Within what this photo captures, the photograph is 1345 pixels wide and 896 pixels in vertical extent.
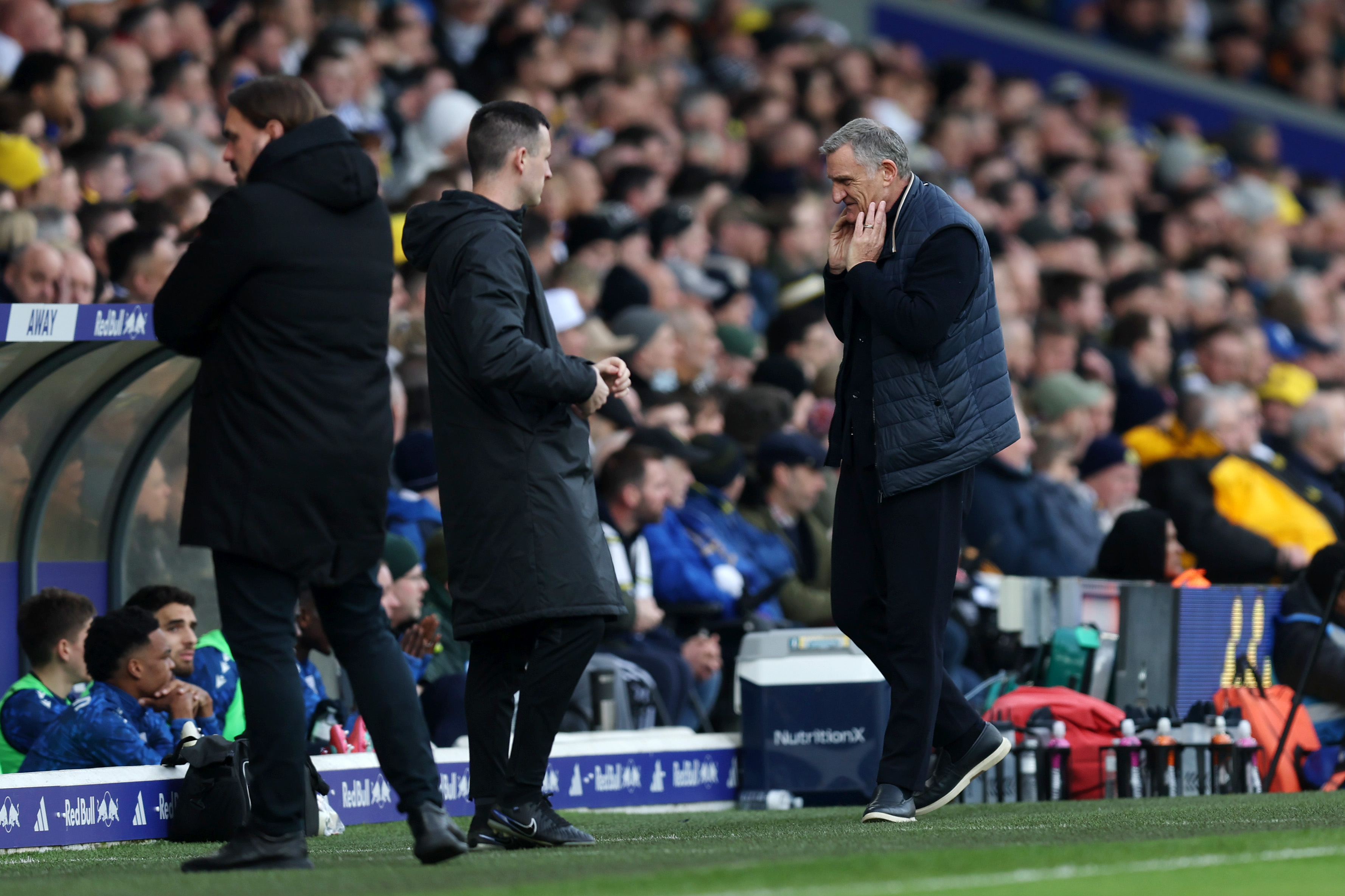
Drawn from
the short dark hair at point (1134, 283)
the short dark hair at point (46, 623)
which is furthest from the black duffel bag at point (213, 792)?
the short dark hair at point (1134, 283)

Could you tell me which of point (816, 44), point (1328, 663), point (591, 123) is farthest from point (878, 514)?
point (816, 44)

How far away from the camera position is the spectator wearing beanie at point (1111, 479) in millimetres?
11836

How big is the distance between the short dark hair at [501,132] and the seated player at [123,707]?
2.30 metres

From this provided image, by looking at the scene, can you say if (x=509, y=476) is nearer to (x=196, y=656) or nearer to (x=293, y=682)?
(x=293, y=682)

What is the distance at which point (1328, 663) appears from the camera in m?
9.02

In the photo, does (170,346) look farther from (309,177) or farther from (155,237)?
(155,237)

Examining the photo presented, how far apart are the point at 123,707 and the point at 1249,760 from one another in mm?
4434

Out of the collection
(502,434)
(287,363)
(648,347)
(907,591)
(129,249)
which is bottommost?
(907,591)

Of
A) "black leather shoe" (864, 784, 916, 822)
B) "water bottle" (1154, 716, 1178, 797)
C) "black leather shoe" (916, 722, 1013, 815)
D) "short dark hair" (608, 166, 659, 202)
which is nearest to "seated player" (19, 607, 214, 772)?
"black leather shoe" (864, 784, 916, 822)

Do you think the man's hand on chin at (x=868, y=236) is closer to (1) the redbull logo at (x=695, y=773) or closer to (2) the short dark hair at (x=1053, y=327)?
(1) the redbull logo at (x=695, y=773)

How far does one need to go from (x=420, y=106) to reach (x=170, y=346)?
29.7 feet

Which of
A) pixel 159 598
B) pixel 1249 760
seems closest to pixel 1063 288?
pixel 1249 760

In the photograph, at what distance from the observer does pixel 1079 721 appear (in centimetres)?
834

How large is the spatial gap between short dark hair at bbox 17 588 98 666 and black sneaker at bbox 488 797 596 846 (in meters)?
2.46
